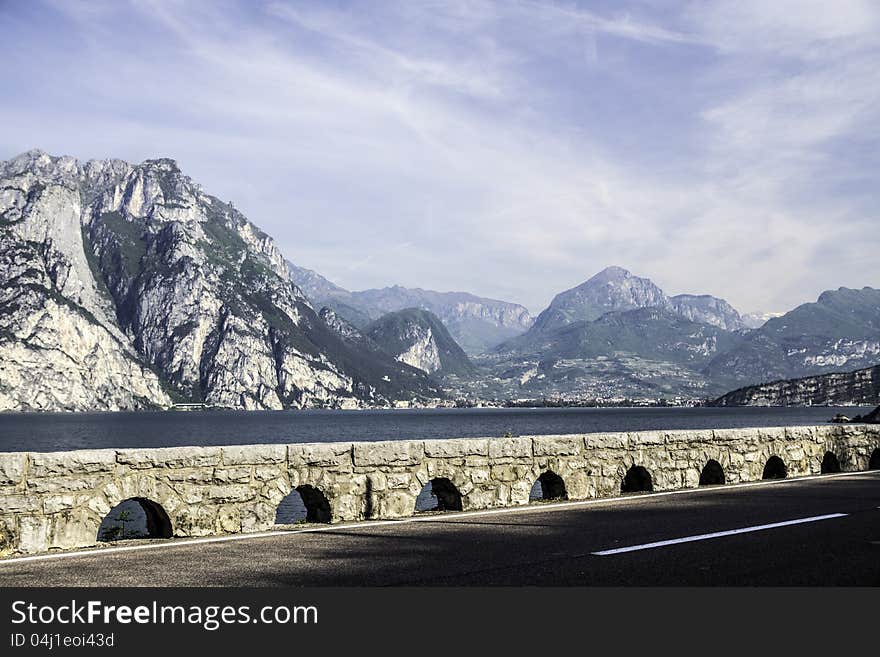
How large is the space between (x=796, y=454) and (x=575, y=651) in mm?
14740

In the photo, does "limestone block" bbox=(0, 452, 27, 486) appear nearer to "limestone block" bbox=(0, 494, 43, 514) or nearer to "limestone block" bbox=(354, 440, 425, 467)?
"limestone block" bbox=(0, 494, 43, 514)

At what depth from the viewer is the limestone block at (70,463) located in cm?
964

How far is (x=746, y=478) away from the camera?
17188 millimetres

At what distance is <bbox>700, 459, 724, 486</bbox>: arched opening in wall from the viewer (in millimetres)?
16859

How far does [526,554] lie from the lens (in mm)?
8828

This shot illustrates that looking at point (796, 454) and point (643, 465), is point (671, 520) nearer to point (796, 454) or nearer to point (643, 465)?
point (643, 465)

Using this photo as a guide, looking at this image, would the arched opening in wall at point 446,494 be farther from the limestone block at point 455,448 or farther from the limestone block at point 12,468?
the limestone block at point 12,468

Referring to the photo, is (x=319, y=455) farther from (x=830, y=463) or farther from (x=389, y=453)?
(x=830, y=463)

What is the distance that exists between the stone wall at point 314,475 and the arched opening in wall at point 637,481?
0.13 meters

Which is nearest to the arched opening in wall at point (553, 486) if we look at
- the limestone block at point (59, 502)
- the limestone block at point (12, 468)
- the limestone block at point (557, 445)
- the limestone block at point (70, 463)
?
the limestone block at point (557, 445)

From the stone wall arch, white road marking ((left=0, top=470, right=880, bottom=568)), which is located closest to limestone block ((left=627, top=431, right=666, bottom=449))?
white road marking ((left=0, top=470, right=880, bottom=568))

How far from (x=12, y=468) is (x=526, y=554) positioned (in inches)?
230

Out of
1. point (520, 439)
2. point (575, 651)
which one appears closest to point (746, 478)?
point (520, 439)

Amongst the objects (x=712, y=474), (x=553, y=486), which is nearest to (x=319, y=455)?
(x=553, y=486)
